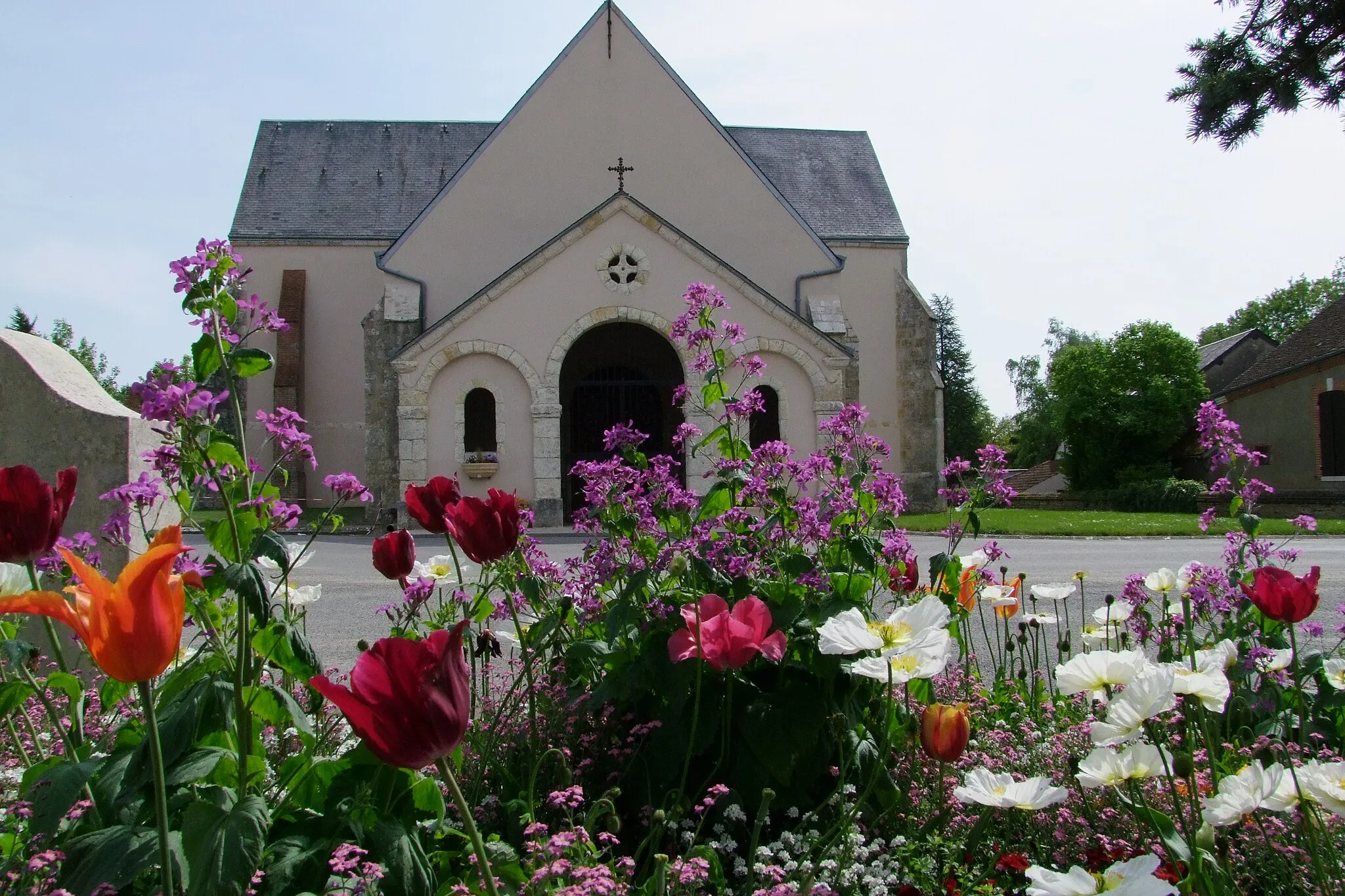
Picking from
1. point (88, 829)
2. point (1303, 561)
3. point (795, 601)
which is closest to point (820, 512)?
point (795, 601)

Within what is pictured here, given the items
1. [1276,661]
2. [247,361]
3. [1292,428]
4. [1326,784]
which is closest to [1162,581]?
[1276,661]

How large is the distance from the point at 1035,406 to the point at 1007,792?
72956 millimetres

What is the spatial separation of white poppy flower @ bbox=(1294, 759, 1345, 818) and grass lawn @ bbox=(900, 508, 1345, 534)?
13498 mm

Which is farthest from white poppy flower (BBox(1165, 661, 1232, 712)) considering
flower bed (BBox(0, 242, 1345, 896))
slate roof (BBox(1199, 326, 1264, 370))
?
slate roof (BBox(1199, 326, 1264, 370))

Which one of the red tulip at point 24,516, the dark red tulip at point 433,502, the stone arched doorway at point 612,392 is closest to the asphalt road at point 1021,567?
the dark red tulip at point 433,502

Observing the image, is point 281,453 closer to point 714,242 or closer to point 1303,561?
point 1303,561

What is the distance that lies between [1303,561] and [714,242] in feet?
43.5

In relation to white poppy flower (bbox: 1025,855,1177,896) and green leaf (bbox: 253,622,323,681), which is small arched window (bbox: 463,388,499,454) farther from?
white poppy flower (bbox: 1025,855,1177,896)

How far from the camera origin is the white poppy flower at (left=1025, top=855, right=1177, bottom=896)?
1.35m

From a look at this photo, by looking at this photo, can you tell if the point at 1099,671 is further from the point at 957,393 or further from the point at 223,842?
the point at 957,393

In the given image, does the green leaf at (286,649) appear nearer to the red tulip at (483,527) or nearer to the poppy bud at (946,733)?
the red tulip at (483,527)

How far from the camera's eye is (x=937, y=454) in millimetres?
23250

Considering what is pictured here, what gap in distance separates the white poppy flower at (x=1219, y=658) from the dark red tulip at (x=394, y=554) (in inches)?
78.4

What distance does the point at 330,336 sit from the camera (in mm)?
26141
